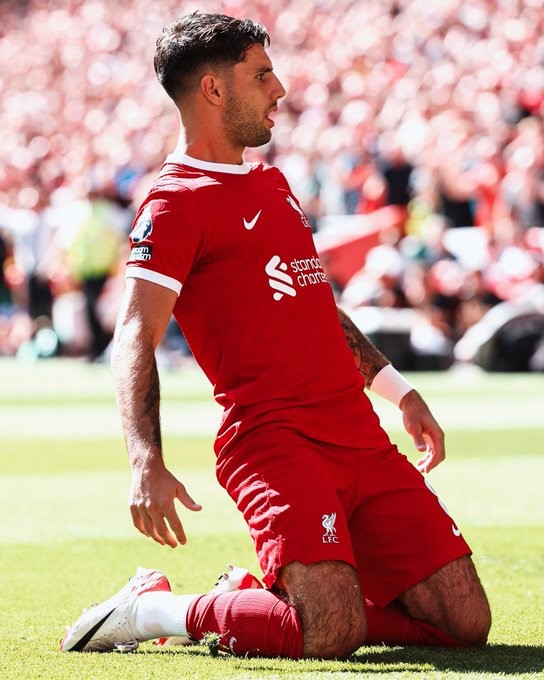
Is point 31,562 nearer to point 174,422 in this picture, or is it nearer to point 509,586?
point 509,586

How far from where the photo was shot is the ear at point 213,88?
16.4 feet

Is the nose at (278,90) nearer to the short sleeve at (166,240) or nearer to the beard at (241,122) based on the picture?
the beard at (241,122)

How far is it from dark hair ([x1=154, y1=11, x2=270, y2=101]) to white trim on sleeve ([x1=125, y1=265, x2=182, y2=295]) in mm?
733

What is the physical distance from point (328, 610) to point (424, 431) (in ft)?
3.27

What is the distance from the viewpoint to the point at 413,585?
5.02m

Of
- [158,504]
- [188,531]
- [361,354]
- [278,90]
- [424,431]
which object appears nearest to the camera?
[158,504]

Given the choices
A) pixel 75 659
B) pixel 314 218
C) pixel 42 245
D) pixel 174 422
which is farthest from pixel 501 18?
pixel 75 659

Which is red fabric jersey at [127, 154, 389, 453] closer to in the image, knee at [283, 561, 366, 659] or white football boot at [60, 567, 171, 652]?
knee at [283, 561, 366, 659]

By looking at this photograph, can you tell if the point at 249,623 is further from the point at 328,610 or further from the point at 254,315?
the point at 254,315

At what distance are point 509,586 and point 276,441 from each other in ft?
5.32

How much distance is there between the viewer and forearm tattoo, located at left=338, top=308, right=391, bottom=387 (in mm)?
5520

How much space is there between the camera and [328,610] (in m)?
4.62

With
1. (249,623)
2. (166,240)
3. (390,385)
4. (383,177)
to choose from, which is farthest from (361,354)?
(383,177)

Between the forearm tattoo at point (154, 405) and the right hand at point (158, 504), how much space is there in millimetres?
135
